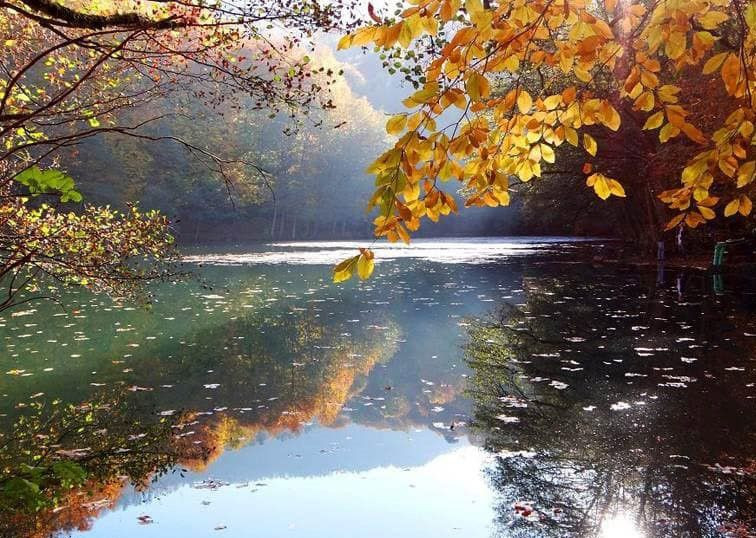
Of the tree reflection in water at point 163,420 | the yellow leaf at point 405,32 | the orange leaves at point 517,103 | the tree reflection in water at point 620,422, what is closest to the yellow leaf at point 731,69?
the orange leaves at point 517,103

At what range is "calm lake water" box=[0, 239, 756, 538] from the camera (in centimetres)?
531

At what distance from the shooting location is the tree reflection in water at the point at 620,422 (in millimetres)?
5129

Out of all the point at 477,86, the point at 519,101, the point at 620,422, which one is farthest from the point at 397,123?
the point at 620,422

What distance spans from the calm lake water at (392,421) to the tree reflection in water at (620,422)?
0.09 feet

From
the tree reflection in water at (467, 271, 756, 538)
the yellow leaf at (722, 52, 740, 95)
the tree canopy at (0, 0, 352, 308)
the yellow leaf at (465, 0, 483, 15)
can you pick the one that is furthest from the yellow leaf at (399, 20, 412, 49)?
the tree reflection in water at (467, 271, 756, 538)

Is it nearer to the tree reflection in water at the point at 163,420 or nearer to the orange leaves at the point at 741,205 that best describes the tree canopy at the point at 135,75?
the tree reflection in water at the point at 163,420

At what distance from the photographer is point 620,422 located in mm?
7266

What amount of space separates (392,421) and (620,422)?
267 cm

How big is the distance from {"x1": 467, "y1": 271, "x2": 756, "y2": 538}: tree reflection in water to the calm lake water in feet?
0.09

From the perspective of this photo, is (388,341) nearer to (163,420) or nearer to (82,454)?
(163,420)

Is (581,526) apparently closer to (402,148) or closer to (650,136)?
(402,148)

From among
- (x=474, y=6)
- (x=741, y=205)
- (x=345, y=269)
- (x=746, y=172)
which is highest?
(x=474, y=6)

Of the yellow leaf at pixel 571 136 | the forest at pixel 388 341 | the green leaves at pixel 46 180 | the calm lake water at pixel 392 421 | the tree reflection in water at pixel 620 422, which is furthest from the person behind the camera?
the calm lake water at pixel 392 421

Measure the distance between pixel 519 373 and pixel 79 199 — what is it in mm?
7447
